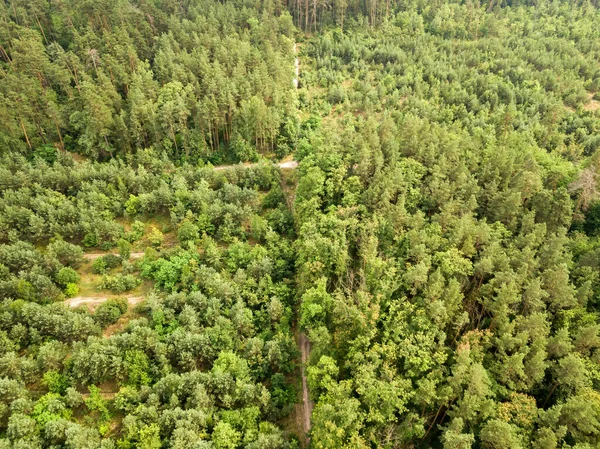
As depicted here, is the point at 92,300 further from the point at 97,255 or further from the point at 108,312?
the point at 97,255

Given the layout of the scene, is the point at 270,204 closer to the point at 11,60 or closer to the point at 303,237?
the point at 303,237

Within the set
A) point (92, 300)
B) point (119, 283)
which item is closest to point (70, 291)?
point (92, 300)

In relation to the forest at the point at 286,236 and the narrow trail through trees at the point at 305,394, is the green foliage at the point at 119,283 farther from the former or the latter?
the narrow trail through trees at the point at 305,394

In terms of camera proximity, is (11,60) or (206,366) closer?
(206,366)

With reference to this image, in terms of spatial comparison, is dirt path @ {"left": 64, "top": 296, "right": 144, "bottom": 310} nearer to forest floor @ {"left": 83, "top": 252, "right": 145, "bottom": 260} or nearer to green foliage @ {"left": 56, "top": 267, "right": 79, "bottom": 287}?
green foliage @ {"left": 56, "top": 267, "right": 79, "bottom": 287}

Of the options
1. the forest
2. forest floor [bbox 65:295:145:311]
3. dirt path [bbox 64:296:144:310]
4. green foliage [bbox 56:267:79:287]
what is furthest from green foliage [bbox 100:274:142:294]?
green foliage [bbox 56:267:79:287]

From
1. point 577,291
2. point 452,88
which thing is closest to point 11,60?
point 452,88
